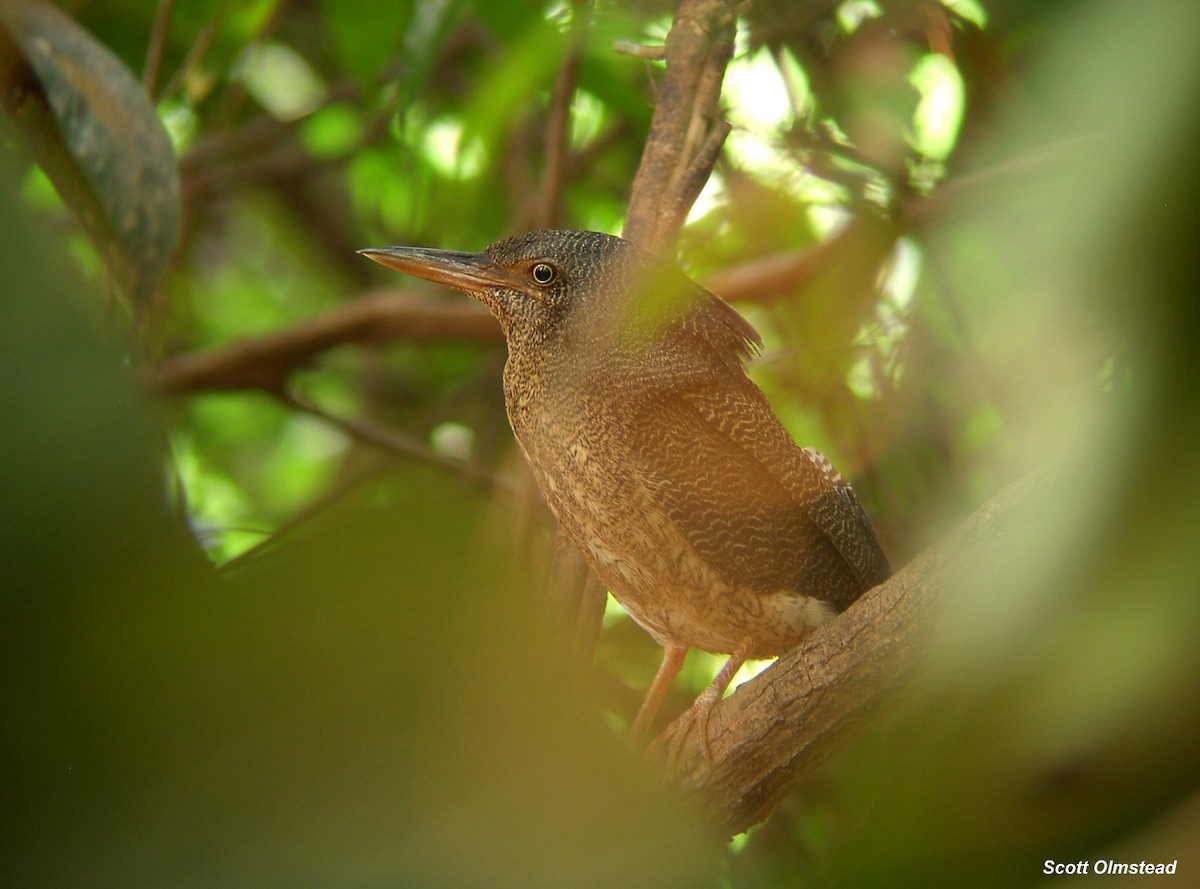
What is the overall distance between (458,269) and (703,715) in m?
1.10

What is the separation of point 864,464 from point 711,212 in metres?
1.09

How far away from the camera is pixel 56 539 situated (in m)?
0.43

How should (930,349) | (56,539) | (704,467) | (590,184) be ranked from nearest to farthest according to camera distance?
(56,539) → (704,467) → (930,349) → (590,184)

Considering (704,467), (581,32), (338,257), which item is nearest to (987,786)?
(704,467)

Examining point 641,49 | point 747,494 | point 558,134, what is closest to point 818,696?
point 747,494

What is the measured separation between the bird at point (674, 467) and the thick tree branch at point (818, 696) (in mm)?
89

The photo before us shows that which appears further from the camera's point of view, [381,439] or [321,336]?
[321,336]

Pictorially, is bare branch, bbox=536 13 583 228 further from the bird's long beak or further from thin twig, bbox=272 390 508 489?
thin twig, bbox=272 390 508 489

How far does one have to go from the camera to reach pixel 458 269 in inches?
100

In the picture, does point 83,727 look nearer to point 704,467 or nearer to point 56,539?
point 56,539

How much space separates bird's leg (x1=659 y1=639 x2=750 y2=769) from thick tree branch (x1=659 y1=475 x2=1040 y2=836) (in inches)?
0.4

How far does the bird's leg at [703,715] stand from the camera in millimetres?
2097

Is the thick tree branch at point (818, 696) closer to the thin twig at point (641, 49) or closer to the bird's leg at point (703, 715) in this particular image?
the bird's leg at point (703, 715)

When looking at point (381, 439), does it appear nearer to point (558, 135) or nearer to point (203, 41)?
point (558, 135)
